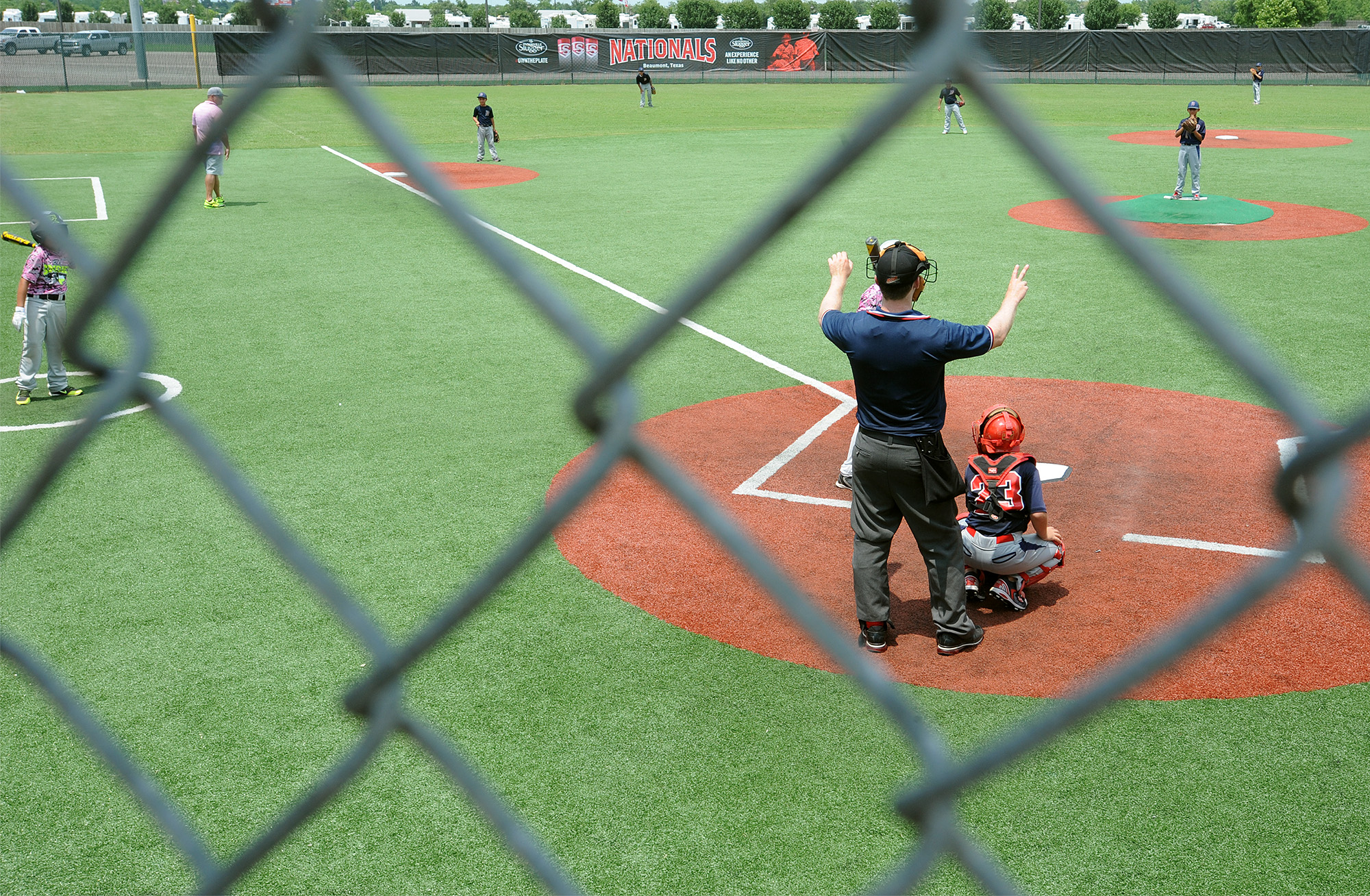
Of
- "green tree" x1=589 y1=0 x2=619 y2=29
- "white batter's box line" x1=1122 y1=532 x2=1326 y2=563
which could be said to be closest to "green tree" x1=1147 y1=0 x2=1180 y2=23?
"green tree" x1=589 y1=0 x2=619 y2=29

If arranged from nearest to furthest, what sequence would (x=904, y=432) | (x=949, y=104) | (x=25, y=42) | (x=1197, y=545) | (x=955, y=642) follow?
(x=904, y=432) < (x=955, y=642) < (x=1197, y=545) < (x=949, y=104) < (x=25, y=42)

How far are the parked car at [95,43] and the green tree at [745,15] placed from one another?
40.3 metres

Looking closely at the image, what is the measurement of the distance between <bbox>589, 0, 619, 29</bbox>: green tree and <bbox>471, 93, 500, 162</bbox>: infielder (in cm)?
7461

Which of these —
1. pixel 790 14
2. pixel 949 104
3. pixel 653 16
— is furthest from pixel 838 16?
pixel 949 104

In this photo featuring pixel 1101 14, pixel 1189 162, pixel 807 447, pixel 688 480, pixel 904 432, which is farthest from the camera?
pixel 1101 14

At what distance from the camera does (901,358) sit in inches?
217

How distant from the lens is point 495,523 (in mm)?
7762

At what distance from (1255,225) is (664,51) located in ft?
136

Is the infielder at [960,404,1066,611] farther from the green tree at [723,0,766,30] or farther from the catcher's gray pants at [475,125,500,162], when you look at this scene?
the green tree at [723,0,766,30]

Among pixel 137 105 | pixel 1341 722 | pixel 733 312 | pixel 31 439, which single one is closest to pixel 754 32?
pixel 137 105

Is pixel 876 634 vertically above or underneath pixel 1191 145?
underneath

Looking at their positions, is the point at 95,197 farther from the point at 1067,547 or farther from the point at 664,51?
the point at 664,51

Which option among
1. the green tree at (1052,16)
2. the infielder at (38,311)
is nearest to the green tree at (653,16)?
the green tree at (1052,16)

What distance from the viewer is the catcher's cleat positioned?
250 inches
